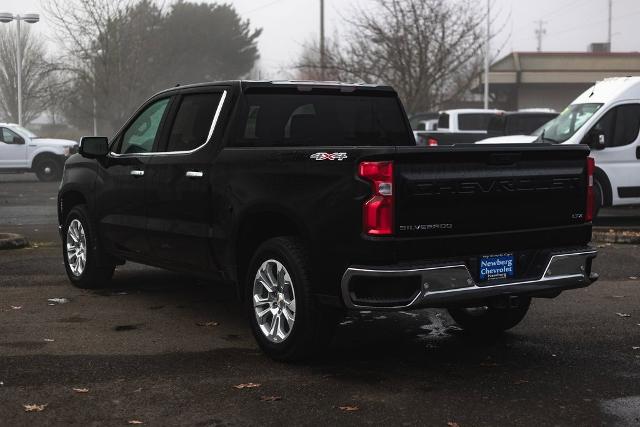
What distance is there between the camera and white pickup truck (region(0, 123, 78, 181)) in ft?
85.9

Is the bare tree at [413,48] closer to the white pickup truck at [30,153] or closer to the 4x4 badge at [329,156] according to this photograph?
the white pickup truck at [30,153]

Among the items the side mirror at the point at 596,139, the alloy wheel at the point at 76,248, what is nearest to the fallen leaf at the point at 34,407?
the alloy wheel at the point at 76,248

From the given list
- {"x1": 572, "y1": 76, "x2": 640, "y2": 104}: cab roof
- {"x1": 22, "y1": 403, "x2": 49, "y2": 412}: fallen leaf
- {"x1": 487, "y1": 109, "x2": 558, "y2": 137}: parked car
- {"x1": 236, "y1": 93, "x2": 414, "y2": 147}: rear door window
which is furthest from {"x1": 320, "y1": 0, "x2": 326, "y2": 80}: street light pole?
{"x1": 22, "y1": 403, "x2": 49, "y2": 412}: fallen leaf

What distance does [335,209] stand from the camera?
520 centimetres

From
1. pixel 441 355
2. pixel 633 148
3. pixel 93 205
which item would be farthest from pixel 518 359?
pixel 633 148

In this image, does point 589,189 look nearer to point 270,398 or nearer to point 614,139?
point 270,398

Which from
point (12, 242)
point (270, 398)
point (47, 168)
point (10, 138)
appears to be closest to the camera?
point (270, 398)

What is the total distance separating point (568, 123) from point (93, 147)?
9.14m

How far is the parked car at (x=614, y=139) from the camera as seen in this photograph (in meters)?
13.8

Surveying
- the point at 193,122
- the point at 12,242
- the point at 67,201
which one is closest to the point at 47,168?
the point at 12,242

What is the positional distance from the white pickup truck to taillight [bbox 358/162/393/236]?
22419 millimetres

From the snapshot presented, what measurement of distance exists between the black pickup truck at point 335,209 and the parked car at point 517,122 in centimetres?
1318

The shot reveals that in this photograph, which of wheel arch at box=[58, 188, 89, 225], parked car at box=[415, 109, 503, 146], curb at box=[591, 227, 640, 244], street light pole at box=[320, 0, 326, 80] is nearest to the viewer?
wheel arch at box=[58, 188, 89, 225]

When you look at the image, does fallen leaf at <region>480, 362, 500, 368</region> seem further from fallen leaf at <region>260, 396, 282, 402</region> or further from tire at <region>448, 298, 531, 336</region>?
fallen leaf at <region>260, 396, 282, 402</region>
